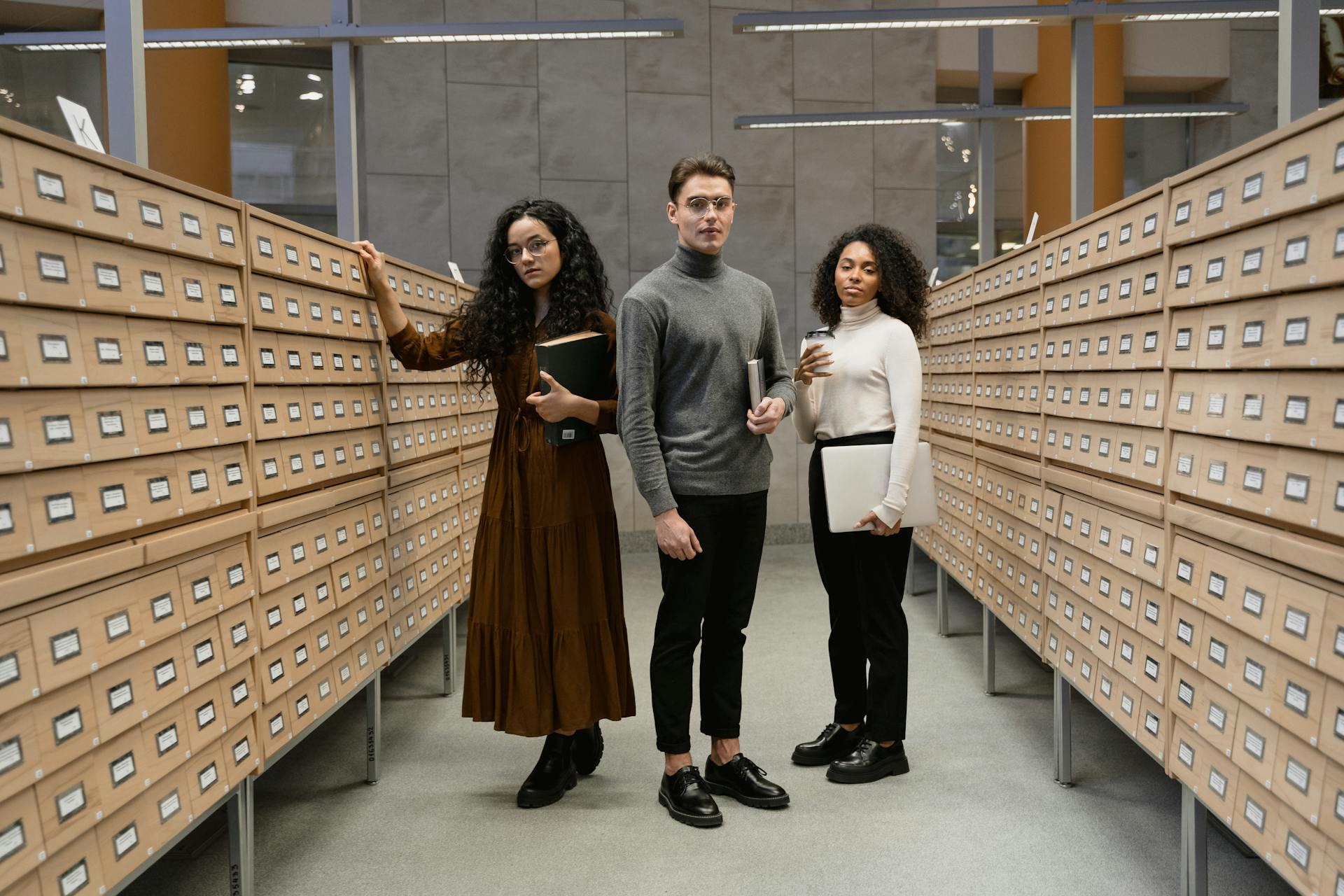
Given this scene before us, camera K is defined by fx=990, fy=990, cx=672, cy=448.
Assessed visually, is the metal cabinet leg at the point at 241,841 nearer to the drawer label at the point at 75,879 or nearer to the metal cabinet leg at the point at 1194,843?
the drawer label at the point at 75,879

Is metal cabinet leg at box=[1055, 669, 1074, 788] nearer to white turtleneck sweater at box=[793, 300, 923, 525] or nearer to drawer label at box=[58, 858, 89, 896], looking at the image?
white turtleneck sweater at box=[793, 300, 923, 525]

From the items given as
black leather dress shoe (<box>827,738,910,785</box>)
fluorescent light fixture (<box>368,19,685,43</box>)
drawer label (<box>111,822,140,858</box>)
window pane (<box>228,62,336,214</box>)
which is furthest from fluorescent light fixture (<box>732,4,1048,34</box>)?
window pane (<box>228,62,336,214</box>)

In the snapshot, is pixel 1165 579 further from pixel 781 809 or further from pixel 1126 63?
pixel 1126 63

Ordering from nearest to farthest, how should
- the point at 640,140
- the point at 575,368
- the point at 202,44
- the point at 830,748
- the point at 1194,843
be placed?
the point at 1194,843 < the point at 575,368 < the point at 830,748 < the point at 202,44 < the point at 640,140

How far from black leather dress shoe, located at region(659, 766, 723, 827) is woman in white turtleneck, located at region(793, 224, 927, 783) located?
502 millimetres

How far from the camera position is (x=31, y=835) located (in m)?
1.54

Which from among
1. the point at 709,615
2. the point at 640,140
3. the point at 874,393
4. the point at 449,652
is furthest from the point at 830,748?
the point at 640,140

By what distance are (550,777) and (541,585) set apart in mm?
627

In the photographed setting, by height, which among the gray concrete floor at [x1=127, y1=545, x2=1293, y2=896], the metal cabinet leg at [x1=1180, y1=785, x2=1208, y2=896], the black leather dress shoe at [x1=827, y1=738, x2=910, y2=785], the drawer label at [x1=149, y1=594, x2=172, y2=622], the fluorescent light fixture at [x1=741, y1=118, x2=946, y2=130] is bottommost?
the gray concrete floor at [x1=127, y1=545, x2=1293, y2=896]

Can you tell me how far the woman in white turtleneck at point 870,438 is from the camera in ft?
9.85

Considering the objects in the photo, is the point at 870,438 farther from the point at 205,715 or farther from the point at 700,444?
the point at 205,715

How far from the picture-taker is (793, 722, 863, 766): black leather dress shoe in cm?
335

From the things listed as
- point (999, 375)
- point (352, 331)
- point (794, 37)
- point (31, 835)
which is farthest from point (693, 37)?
point (31, 835)

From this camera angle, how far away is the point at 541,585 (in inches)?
118
